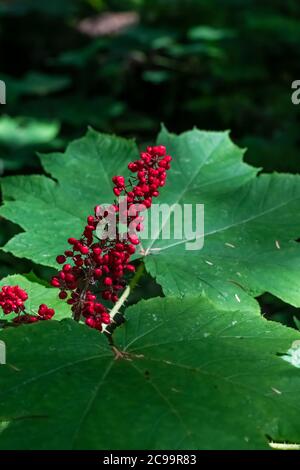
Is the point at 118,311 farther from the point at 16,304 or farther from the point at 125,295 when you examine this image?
the point at 16,304

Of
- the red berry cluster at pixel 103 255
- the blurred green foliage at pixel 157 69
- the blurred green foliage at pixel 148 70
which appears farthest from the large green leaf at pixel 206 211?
the blurred green foliage at pixel 157 69

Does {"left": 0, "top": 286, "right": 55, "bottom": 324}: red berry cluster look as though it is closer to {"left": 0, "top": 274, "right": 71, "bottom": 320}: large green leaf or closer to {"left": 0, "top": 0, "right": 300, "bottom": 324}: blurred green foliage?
{"left": 0, "top": 274, "right": 71, "bottom": 320}: large green leaf

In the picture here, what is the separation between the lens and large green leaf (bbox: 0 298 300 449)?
3.52ft

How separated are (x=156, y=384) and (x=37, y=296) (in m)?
0.61

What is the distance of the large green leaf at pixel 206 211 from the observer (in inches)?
67.0

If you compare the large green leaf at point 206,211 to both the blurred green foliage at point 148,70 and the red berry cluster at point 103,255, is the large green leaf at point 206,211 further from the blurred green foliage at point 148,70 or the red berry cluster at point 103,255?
the blurred green foliage at point 148,70

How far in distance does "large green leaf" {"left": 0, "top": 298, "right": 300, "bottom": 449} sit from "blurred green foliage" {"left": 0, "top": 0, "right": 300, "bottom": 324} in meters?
5.08

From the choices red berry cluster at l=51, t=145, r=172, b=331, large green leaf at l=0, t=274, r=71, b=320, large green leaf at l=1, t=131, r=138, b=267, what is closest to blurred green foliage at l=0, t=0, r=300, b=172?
large green leaf at l=1, t=131, r=138, b=267

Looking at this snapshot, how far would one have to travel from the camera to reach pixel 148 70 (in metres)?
9.27

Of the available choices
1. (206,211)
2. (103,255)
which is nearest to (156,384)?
(103,255)

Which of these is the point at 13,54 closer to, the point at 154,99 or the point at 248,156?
the point at 154,99

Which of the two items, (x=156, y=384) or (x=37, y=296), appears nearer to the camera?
(x=156, y=384)

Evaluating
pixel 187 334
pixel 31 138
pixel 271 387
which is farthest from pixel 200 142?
pixel 31 138

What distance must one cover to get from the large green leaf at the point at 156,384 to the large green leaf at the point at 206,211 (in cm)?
23
